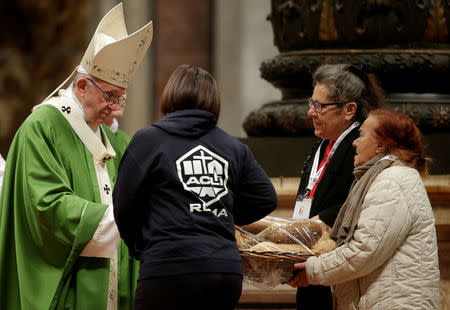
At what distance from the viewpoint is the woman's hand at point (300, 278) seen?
127 inches

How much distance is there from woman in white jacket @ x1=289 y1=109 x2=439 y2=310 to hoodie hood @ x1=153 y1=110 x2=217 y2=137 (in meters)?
0.59

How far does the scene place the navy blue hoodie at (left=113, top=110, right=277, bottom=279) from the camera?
293 centimetres

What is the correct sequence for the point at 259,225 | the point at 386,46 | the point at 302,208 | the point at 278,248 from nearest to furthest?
the point at 278,248, the point at 259,225, the point at 302,208, the point at 386,46

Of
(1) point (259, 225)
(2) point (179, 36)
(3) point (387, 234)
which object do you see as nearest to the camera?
(3) point (387, 234)

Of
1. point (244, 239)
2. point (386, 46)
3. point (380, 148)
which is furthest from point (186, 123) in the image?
Result: point (386, 46)

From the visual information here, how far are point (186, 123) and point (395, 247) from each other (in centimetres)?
82

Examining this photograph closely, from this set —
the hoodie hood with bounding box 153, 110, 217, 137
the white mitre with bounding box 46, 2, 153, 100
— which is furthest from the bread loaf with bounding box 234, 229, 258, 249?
the white mitre with bounding box 46, 2, 153, 100

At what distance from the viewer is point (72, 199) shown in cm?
359

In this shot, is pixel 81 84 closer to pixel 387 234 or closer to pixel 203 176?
pixel 203 176

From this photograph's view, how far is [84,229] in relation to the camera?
140 inches

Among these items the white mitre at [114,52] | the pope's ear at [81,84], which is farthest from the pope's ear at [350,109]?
the pope's ear at [81,84]

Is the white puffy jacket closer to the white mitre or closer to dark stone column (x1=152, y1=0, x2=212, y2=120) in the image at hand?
the white mitre

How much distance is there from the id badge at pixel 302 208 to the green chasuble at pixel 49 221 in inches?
29.9

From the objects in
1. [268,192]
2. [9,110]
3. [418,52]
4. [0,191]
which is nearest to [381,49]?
[418,52]
